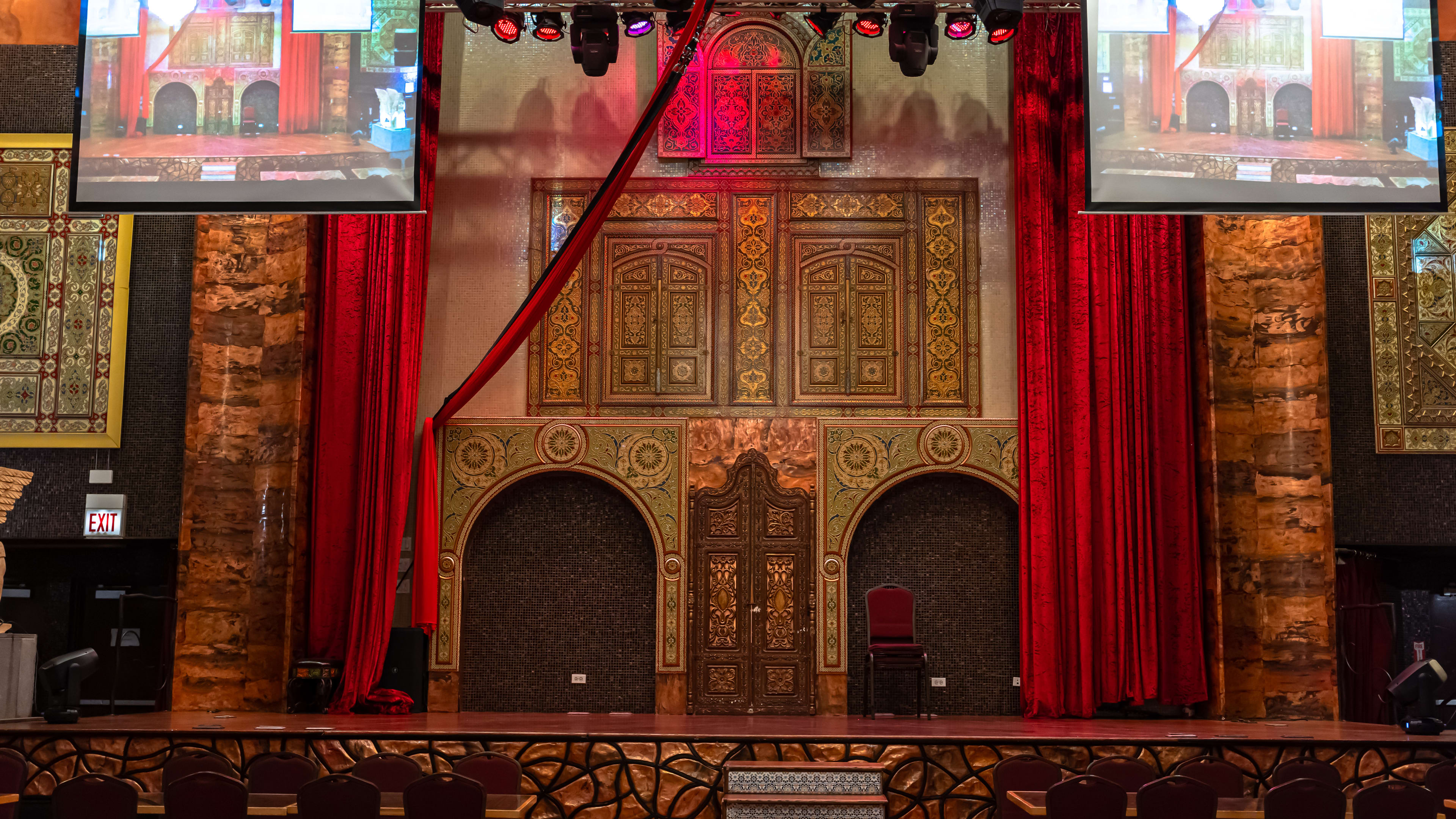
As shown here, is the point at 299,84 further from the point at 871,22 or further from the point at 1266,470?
the point at 1266,470

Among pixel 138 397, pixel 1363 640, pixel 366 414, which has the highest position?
pixel 138 397

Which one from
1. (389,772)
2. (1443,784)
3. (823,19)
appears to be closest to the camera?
(1443,784)

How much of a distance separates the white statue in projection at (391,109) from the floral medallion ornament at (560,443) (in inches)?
124

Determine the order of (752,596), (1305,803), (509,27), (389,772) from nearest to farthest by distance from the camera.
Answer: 1. (1305,803)
2. (389,772)
3. (509,27)
4. (752,596)

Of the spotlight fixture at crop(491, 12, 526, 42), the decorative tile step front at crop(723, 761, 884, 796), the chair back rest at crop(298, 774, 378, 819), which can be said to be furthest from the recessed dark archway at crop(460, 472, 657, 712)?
the chair back rest at crop(298, 774, 378, 819)

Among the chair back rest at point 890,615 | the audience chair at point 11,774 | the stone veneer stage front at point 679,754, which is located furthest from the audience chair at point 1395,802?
the audience chair at point 11,774

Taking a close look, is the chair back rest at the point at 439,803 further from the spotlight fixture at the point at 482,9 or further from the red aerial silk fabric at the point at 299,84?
the spotlight fixture at the point at 482,9

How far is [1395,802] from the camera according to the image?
4.80 m

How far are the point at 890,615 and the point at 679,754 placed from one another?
8.65ft

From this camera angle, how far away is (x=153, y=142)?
291 inches

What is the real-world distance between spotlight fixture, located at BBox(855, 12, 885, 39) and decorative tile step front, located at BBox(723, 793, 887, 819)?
5.27 metres

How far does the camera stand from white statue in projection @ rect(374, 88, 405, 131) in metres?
7.34

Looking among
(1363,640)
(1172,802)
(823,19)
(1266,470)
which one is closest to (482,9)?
(823,19)

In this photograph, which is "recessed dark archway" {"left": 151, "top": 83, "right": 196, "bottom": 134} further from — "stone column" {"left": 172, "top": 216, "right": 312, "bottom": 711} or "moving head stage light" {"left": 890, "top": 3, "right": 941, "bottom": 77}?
"moving head stage light" {"left": 890, "top": 3, "right": 941, "bottom": 77}
